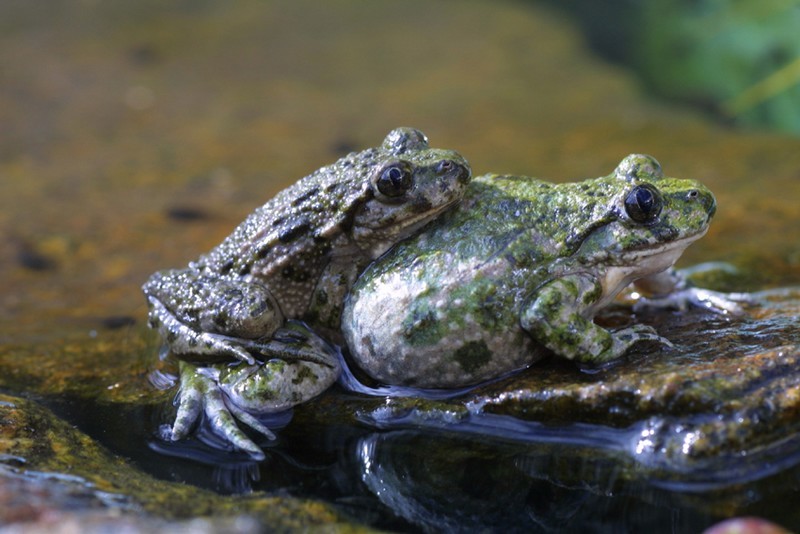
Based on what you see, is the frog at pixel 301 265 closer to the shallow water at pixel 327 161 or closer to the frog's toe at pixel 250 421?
the frog's toe at pixel 250 421

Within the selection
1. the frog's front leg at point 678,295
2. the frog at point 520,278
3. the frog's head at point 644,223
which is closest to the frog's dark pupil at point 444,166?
the frog at point 520,278

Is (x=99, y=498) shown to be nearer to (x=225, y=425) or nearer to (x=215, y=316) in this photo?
(x=225, y=425)

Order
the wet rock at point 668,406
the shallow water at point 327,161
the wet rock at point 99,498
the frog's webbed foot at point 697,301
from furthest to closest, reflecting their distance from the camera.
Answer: the frog's webbed foot at point 697,301
the shallow water at point 327,161
the wet rock at point 668,406
the wet rock at point 99,498

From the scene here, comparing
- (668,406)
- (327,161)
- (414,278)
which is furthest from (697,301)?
(327,161)

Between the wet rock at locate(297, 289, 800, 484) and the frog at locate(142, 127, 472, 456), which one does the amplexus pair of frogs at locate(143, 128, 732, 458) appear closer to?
the frog at locate(142, 127, 472, 456)

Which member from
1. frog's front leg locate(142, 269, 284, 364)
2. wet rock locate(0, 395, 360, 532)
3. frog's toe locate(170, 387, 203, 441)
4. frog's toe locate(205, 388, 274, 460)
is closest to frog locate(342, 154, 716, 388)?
frog's front leg locate(142, 269, 284, 364)

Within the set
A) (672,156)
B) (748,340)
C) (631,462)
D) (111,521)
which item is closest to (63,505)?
(111,521)
